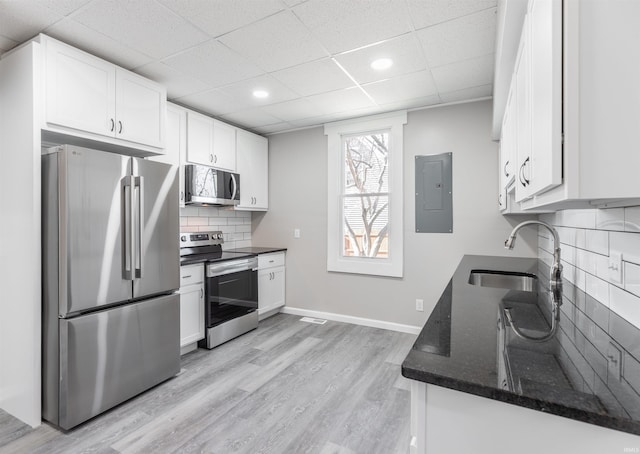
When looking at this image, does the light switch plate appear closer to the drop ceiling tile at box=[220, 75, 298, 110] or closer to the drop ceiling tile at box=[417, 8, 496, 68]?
the drop ceiling tile at box=[417, 8, 496, 68]

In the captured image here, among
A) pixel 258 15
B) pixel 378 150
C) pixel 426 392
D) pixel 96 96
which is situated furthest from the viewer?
pixel 378 150

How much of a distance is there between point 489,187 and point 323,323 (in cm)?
235

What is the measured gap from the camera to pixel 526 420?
2.29 ft

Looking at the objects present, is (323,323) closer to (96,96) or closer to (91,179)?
(91,179)

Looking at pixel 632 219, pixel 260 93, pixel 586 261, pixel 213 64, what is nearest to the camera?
pixel 632 219

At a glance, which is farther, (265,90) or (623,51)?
(265,90)

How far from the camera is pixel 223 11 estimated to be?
1.86m

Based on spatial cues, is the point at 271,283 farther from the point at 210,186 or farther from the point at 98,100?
the point at 98,100

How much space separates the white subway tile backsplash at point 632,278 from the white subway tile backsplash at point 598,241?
187mm

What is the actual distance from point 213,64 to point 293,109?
3.69ft

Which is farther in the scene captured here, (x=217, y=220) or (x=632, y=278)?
(x=217, y=220)

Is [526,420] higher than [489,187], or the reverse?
[489,187]

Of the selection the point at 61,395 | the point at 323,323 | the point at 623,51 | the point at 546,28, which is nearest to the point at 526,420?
the point at 623,51

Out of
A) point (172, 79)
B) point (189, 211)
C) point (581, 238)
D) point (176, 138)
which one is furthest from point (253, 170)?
point (581, 238)
